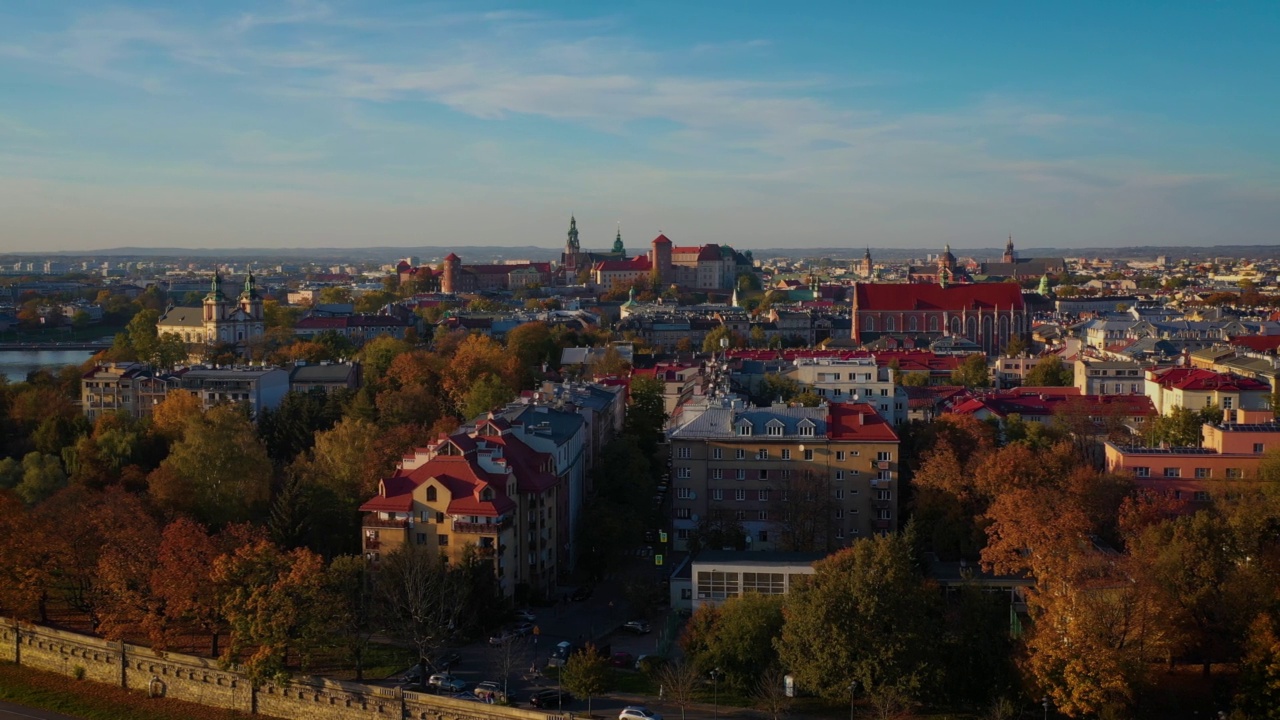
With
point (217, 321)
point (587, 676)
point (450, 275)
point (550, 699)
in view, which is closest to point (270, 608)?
point (550, 699)

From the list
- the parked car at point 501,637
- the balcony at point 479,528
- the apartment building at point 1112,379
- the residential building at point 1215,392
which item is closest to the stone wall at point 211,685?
the parked car at point 501,637

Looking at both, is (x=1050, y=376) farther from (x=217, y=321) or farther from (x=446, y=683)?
(x=217, y=321)

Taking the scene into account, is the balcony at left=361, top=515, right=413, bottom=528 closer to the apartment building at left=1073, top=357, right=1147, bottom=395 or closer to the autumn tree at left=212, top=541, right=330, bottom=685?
the autumn tree at left=212, top=541, right=330, bottom=685

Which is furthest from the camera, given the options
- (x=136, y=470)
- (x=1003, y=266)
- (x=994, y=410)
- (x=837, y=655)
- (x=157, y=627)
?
(x=1003, y=266)

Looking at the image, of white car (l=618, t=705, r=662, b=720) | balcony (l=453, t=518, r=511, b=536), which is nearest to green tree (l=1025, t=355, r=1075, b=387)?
balcony (l=453, t=518, r=511, b=536)

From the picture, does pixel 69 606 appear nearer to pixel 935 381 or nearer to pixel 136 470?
pixel 136 470

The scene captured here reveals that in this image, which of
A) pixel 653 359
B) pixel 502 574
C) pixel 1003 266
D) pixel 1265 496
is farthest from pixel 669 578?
pixel 1003 266

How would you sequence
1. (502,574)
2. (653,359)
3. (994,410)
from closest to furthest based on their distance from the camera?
(502,574)
(994,410)
(653,359)
